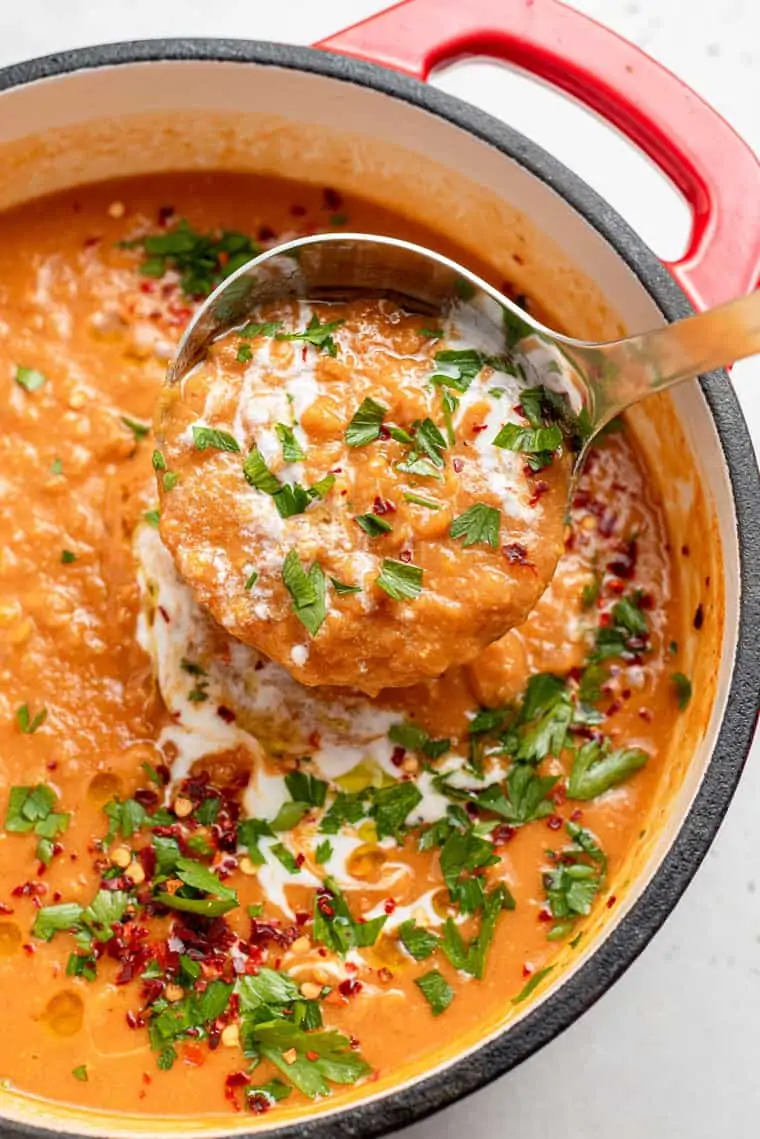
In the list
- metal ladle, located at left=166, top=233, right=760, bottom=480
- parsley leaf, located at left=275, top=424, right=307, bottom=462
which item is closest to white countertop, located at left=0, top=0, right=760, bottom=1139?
metal ladle, located at left=166, top=233, right=760, bottom=480

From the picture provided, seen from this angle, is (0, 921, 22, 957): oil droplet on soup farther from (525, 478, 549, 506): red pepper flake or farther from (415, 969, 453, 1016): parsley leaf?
(525, 478, 549, 506): red pepper flake

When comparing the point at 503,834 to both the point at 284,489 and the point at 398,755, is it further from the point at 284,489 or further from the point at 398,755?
the point at 284,489

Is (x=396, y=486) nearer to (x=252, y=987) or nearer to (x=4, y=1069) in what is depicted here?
(x=252, y=987)

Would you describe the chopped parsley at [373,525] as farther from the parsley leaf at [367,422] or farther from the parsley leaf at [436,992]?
the parsley leaf at [436,992]

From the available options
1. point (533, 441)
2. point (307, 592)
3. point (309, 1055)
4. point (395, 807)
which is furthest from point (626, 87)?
point (309, 1055)

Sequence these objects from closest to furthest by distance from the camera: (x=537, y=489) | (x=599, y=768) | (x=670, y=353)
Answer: (x=670, y=353), (x=537, y=489), (x=599, y=768)

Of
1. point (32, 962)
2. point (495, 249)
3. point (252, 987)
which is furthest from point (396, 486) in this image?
point (32, 962)

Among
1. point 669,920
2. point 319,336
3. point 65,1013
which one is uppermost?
point 319,336

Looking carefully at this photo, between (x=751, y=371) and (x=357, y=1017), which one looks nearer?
(x=357, y=1017)
